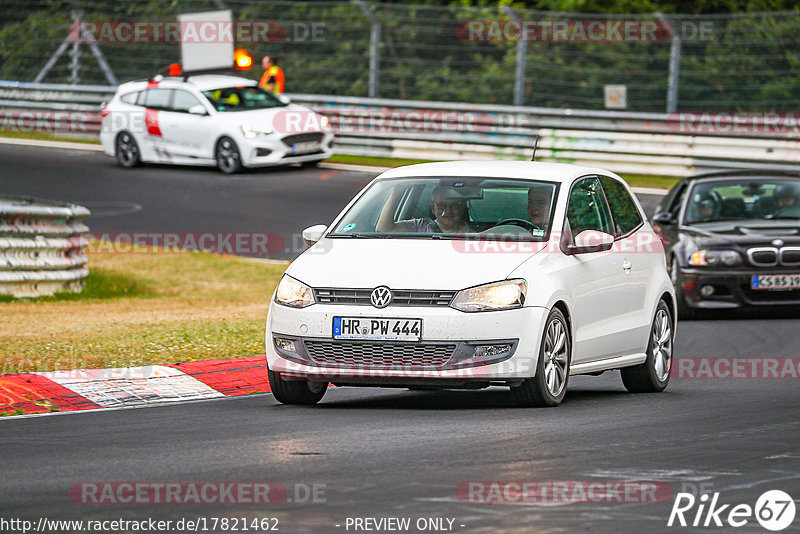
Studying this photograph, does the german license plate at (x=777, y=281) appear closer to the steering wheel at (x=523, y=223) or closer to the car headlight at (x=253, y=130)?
the steering wheel at (x=523, y=223)

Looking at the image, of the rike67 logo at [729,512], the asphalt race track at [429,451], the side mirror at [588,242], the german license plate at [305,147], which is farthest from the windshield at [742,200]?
the german license plate at [305,147]

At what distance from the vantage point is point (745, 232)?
16.4m

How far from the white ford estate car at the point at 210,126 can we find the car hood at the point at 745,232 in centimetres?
1281

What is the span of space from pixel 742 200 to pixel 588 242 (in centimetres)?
735

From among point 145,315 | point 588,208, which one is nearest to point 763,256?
point 588,208

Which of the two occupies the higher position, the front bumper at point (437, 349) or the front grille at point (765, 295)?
the front bumper at point (437, 349)

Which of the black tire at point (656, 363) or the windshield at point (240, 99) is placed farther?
the windshield at point (240, 99)

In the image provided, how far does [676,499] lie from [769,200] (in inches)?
422

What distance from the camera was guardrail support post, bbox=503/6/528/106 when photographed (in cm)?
2879

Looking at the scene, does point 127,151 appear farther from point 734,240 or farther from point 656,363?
point 656,363

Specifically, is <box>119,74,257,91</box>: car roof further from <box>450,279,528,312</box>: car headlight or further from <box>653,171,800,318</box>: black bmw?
<box>450,279,528,312</box>: car headlight

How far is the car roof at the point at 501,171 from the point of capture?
1078cm

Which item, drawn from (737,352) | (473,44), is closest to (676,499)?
(737,352)

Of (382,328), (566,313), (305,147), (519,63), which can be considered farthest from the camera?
(519,63)
